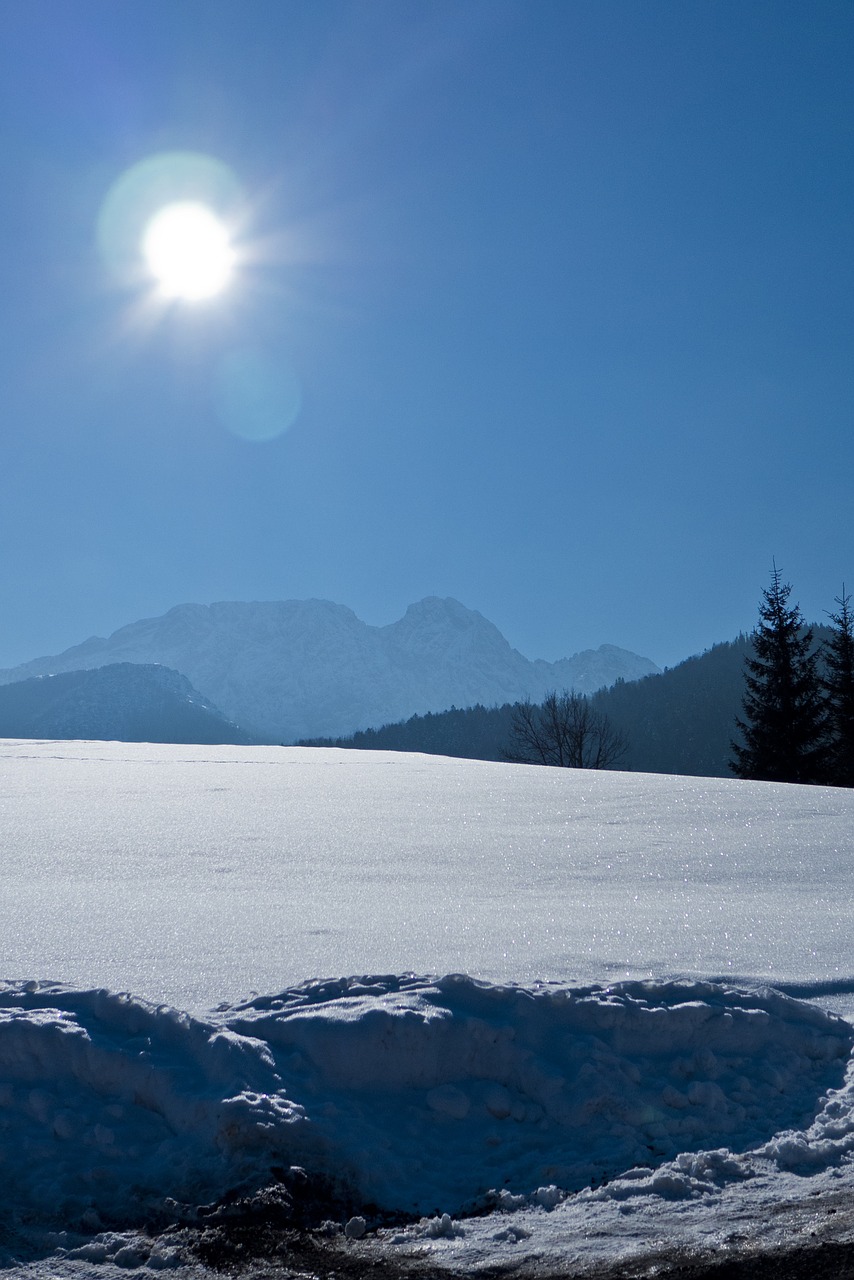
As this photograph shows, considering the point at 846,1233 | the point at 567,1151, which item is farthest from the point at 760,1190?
the point at 567,1151

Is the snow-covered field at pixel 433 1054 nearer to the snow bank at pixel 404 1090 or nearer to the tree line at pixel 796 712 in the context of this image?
the snow bank at pixel 404 1090

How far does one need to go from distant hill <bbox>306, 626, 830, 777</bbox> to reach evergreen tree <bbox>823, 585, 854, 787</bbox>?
5461 centimetres

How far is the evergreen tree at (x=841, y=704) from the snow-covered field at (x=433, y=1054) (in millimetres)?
21321

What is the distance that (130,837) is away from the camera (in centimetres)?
556

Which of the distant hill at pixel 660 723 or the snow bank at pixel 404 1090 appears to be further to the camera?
the distant hill at pixel 660 723

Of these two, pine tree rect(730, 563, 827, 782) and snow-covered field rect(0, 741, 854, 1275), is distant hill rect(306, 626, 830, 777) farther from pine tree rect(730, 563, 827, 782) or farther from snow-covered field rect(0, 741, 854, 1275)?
snow-covered field rect(0, 741, 854, 1275)

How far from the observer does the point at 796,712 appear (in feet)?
79.3

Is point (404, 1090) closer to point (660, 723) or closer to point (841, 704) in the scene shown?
point (841, 704)

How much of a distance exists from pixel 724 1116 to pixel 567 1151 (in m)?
0.54

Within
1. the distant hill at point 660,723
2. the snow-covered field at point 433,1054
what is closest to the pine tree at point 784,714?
the snow-covered field at point 433,1054

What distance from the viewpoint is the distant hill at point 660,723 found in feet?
288

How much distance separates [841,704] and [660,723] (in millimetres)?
73114

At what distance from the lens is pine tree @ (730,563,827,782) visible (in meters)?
23.5

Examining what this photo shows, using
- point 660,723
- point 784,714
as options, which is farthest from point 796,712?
point 660,723
